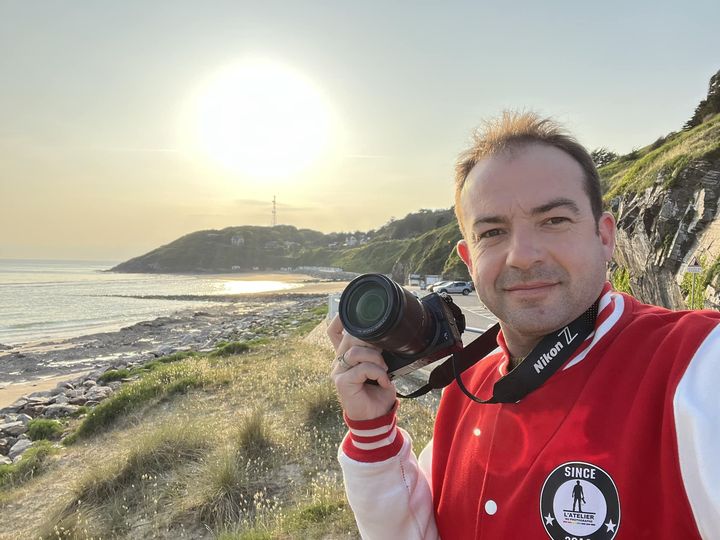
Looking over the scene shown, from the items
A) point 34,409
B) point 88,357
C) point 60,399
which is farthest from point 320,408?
point 88,357

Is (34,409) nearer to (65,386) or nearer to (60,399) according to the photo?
(60,399)

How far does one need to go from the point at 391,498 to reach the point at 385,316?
615 millimetres

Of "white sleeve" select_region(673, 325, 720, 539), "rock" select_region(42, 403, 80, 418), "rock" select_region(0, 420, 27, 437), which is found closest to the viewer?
"white sleeve" select_region(673, 325, 720, 539)

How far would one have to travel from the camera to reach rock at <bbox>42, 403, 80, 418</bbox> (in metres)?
9.94

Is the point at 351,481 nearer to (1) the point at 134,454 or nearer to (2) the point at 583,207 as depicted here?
(2) the point at 583,207

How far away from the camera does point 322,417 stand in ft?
20.5

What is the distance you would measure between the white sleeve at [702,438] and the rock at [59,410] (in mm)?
11679

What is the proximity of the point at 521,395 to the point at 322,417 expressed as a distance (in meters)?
5.29

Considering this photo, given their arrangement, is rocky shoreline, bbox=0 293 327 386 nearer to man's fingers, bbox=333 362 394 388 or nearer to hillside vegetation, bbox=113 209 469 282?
man's fingers, bbox=333 362 394 388

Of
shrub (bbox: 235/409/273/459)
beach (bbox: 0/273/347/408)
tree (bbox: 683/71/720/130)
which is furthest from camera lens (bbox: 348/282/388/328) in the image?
tree (bbox: 683/71/720/130)

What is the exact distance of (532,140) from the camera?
1546 mm

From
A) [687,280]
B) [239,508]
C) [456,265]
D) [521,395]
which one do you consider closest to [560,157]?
[521,395]

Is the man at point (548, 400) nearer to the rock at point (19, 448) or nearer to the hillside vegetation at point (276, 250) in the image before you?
the rock at point (19, 448)

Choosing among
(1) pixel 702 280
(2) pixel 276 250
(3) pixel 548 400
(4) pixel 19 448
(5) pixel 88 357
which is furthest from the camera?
(2) pixel 276 250
